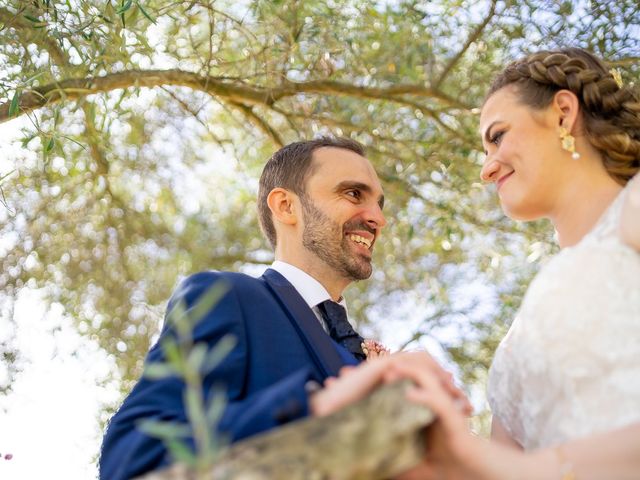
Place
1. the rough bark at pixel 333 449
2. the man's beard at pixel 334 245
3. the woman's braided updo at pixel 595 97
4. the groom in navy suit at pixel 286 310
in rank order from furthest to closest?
the man's beard at pixel 334 245 → the woman's braided updo at pixel 595 97 → the groom in navy suit at pixel 286 310 → the rough bark at pixel 333 449

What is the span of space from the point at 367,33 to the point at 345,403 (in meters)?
4.46

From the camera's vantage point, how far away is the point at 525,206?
2992mm

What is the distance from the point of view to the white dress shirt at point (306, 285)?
362cm

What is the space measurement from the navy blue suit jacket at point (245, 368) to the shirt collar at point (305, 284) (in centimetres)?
22

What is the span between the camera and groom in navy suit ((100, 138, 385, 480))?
2.21 metres

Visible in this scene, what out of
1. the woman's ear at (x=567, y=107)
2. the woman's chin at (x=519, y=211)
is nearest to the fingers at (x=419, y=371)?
the woman's chin at (x=519, y=211)

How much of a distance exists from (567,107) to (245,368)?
147 cm

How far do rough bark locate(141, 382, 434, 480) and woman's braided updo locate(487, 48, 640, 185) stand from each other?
5.77ft

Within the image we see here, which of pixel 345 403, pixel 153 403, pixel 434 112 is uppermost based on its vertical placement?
pixel 434 112

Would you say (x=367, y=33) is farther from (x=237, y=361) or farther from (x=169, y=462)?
(x=169, y=462)

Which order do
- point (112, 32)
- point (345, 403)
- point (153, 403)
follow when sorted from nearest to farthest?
point (345, 403), point (153, 403), point (112, 32)

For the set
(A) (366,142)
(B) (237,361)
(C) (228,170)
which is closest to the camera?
(B) (237,361)

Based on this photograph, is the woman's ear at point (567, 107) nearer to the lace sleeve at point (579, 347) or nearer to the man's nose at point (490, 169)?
the man's nose at point (490, 169)

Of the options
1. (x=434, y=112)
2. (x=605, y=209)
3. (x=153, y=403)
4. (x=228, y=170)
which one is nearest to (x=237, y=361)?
(x=153, y=403)
